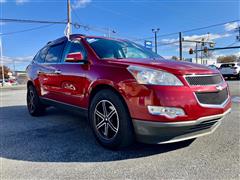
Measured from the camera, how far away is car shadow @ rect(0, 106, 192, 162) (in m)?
2.98

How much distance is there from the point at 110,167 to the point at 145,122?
2.18 ft

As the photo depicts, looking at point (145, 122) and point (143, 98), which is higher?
point (143, 98)

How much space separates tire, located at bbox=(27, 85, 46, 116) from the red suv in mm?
1835

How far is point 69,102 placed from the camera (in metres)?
3.99

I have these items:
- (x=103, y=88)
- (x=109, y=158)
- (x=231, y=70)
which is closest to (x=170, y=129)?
(x=109, y=158)

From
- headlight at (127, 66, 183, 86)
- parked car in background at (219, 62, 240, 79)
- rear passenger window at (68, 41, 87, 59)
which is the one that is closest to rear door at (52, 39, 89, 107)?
rear passenger window at (68, 41, 87, 59)

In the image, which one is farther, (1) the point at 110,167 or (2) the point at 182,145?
(2) the point at 182,145

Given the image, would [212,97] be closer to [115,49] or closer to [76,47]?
[115,49]

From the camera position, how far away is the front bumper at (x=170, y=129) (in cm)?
257

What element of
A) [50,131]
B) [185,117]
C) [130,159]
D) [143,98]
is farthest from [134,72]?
[50,131]

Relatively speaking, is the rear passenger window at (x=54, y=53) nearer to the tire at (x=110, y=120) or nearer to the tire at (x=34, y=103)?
the tire at (x=34, y=103)

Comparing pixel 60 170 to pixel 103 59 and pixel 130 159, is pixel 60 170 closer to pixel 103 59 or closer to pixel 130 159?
pixel 130 159

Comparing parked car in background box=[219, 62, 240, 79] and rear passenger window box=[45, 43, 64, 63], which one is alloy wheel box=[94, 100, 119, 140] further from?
parked car in background box=[219, 62, 240, 79]

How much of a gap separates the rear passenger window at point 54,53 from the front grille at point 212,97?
2850mm
